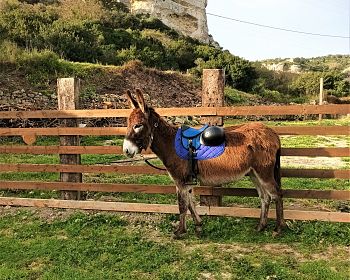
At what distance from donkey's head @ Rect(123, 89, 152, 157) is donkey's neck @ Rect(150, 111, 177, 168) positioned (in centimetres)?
18

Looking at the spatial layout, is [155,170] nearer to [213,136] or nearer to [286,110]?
[213,136]

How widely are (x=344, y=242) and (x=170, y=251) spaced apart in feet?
6.87

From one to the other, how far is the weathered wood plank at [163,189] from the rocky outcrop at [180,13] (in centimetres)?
4784

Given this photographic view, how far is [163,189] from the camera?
19.3 ft

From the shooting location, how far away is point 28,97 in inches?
578

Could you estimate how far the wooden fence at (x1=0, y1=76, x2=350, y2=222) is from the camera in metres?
5.12

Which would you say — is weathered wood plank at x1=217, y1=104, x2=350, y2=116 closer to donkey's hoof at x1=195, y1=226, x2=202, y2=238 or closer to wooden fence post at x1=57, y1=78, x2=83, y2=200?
donkey's hoof at x1=195, y1=226, x2=202, y2=238

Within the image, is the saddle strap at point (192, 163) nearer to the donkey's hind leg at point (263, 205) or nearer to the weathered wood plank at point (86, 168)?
the donkey's hind leg at point (263, 205)

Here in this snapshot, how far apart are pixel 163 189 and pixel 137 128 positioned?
5.24 ft

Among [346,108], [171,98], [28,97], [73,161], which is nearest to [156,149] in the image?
[73,161]

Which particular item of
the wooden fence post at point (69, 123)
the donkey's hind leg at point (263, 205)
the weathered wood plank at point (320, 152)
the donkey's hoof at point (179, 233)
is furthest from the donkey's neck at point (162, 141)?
the wooden fence post at point (69, 123)

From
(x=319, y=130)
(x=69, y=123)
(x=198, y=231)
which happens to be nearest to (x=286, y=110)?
(x=319, y=130)

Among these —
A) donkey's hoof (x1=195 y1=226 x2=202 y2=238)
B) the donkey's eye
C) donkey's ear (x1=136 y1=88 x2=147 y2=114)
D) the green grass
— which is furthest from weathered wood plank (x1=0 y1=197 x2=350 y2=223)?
donkey's ear (x1=136 y1=88 x2=147 y2=114)

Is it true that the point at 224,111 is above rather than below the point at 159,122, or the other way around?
above
